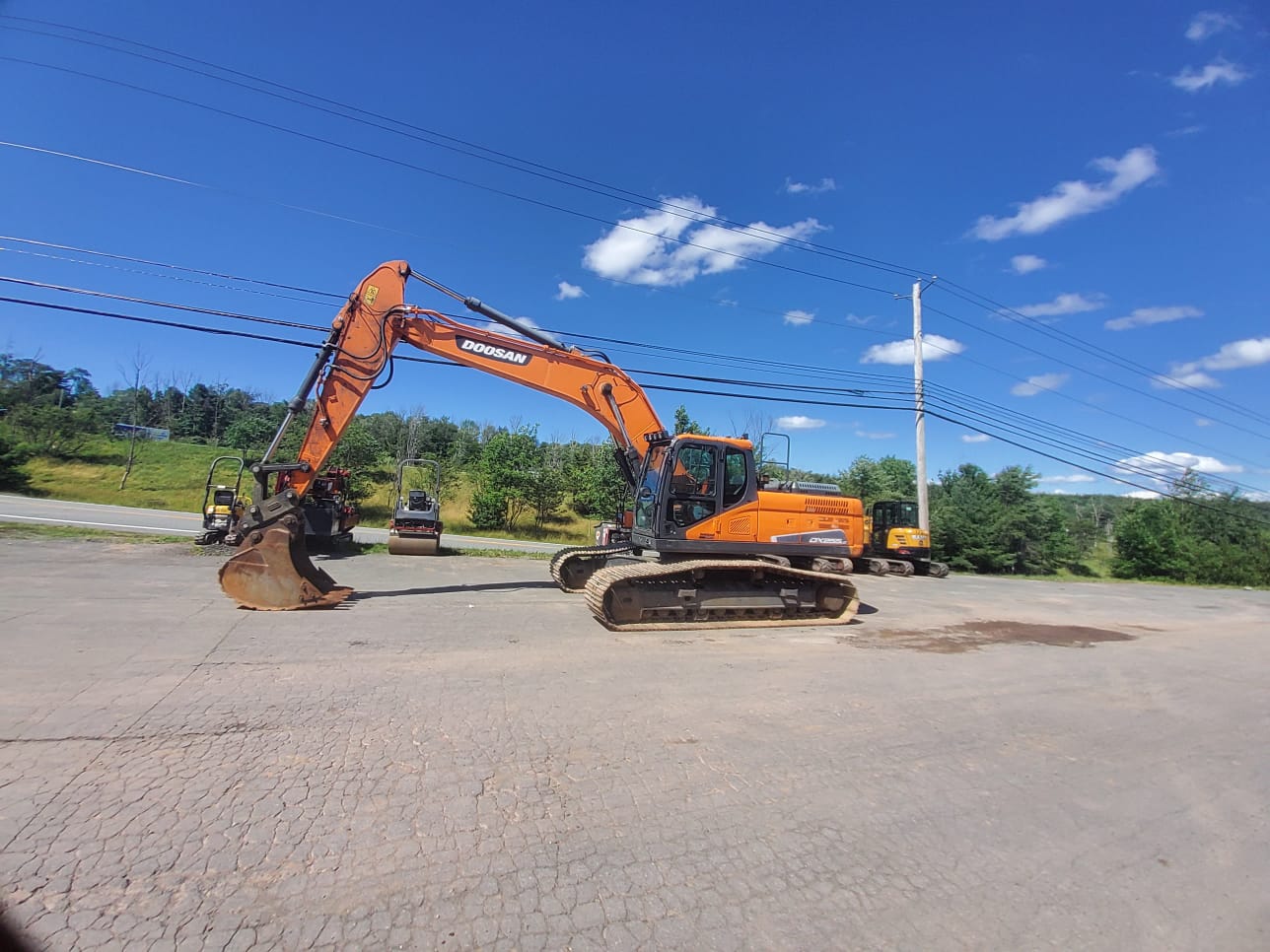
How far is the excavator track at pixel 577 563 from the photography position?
10.9 meters

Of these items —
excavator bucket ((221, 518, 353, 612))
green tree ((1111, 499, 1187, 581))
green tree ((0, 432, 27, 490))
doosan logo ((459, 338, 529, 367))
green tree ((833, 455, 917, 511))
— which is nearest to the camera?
excavator bucket ((221, 518, 353, 612))

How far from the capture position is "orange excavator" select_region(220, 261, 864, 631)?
27.3 feet

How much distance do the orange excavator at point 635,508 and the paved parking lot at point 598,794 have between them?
50.5 inches

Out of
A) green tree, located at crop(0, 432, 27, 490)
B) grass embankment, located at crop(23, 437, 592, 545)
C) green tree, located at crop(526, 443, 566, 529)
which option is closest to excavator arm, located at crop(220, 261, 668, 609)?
grass embankment, located at crop(23, 437, 592, 545)

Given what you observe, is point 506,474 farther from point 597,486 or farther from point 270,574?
point 270,574

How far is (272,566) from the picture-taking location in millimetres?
8180

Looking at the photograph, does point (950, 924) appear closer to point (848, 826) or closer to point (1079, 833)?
point (848, 826)

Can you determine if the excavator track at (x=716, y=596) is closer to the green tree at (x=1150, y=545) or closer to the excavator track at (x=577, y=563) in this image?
the excavator track at (x=577, y=563)

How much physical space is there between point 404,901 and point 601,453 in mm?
34087

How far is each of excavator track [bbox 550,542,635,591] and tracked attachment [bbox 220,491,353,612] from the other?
387 cm

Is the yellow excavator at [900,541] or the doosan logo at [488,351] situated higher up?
the doosan logo at [488,351]

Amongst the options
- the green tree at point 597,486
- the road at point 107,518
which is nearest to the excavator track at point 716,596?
the road at point 107,518

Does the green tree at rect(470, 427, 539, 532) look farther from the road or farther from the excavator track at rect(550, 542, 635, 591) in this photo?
the excavator track at rect(550, 542, 635, 591)

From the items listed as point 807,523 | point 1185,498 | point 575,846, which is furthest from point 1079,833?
point 1185,498
